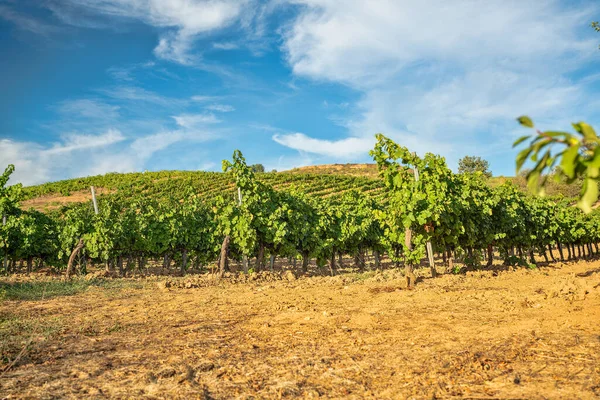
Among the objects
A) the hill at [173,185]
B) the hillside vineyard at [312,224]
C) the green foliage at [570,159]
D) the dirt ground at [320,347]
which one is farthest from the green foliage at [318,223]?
the hill at [173,185]

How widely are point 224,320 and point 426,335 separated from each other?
11.8 feet

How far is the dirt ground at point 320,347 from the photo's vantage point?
409 cm

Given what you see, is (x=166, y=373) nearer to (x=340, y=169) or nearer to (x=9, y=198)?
(x=9, y=198)

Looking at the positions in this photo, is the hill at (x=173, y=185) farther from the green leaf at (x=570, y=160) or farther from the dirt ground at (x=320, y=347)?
the green leaf at (x=570, y=160)

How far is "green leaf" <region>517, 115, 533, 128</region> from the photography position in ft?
5.18

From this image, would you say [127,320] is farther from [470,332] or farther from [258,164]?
[258,164]

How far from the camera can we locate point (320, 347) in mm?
5605

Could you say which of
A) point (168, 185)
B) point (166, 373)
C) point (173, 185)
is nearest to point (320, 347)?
point (166, 373)

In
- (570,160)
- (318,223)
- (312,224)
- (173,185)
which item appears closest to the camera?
(570,160)

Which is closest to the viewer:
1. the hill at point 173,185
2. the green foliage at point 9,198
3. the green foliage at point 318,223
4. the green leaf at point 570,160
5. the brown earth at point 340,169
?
Result: the green leaf at point 570,160

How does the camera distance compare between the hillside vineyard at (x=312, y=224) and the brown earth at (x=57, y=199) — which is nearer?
the hillside vineyard at (x=312, y=224)

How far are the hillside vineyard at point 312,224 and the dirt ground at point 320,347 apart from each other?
3270 millimetres

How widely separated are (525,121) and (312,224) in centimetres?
1836

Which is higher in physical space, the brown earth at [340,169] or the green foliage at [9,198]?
the brown earth at [340,169]
